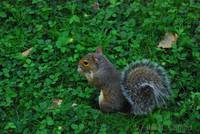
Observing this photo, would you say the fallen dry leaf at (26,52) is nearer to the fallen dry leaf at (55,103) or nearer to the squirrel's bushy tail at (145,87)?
the fallen dry leaf at (55,103)

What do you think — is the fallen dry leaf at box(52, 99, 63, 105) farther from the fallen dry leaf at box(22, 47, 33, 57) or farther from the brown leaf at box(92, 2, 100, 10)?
the brown leaf at box(92, 2, 100, 10)

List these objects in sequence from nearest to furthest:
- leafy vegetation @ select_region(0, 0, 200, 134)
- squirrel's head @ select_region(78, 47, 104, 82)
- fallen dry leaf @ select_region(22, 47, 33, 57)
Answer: leafy vegetation @ select_region(0, 0, 200, 134), squirrel's head @ select_region(78, 47, 104, 82), fallen dry leaf @ select_region(22, 47, 33, 57)

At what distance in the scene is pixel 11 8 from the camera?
21.4 ft

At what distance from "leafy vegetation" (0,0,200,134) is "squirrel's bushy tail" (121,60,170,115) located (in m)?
0.13

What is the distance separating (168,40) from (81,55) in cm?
105

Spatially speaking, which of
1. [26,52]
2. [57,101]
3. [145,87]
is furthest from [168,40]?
[26,52]

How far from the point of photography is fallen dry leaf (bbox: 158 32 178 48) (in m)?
5.81

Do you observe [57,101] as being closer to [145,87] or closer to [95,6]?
[145,87]

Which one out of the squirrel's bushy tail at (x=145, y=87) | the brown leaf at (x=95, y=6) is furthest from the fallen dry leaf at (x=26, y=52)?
the squirrel's bushy tail at (x=145, y=87)

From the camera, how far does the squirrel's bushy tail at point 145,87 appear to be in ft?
15.5

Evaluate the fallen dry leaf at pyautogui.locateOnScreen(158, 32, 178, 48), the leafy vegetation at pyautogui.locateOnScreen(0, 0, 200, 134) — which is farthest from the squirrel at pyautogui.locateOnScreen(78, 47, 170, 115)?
A: the fallen dry leaf at pyautogui.locateOnScreen(158, 32, 178, 48)

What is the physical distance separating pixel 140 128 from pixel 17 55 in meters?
1.90

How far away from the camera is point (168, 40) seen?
19.3 ft

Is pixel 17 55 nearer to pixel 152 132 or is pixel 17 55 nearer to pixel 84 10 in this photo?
pixel 84 10
